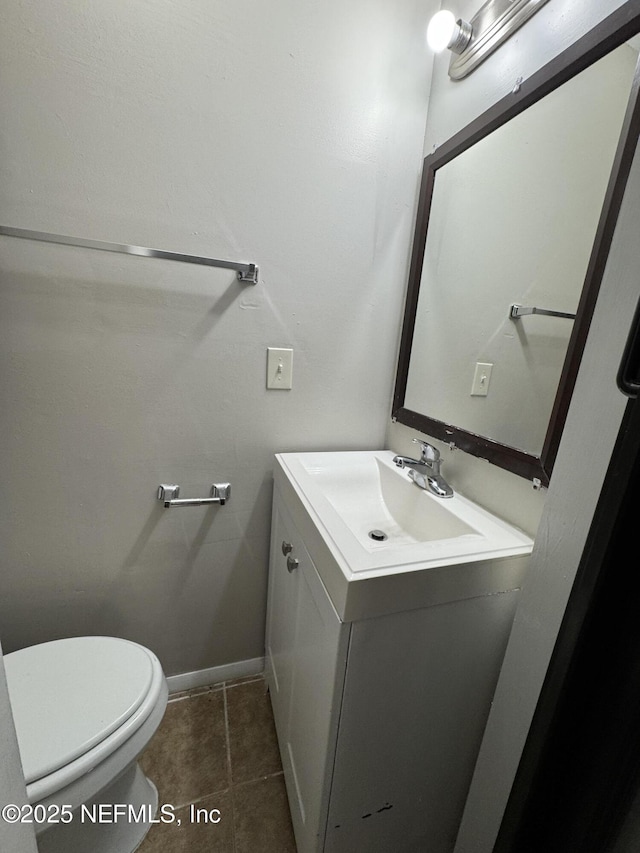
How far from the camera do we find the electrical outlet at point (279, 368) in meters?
1.11

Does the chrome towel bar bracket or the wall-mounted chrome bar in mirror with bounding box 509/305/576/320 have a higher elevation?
the wall-mounted chrome bar in mirror with bounding box 509/305/576/320

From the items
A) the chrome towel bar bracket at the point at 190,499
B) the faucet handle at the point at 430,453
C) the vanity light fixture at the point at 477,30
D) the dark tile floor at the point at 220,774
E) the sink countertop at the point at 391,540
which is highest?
the vanity light fixture at the point at 477,30

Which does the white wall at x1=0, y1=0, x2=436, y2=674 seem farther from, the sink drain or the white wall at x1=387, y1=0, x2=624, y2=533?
the sink drain

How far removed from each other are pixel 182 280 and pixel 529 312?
918 millimetres

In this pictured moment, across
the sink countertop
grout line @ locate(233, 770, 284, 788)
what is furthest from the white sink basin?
grout line @ locate(233, 770, 284, 788)

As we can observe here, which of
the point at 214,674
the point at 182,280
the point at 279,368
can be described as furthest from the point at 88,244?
the point at 214,674

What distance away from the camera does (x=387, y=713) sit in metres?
0.67

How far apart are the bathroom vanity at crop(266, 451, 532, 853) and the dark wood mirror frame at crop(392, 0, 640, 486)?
16cm

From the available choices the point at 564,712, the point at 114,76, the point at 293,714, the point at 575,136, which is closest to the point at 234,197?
the point at 114,76

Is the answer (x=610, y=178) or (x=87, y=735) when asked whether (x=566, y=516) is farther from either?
(x=87, y=735)

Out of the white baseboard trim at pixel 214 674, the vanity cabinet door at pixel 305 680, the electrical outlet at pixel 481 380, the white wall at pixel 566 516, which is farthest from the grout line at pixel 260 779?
the electrical outlet at pixel 481 380

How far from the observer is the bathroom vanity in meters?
0.61

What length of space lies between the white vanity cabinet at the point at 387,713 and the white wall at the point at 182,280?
1.61 feet

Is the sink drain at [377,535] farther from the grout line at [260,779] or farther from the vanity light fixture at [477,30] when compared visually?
the vanity light fixture at [477,30]
